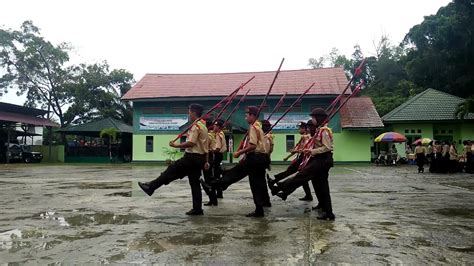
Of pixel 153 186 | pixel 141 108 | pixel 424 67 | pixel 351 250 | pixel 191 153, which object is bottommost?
pixel 351 250

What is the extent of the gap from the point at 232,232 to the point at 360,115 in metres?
26.4

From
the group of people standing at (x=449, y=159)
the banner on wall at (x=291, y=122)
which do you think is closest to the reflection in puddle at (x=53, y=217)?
the group of people standing at (x=449, y=159)

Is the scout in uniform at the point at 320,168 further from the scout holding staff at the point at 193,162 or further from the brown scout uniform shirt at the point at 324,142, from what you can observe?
the scout holding staff at the point at 193,162

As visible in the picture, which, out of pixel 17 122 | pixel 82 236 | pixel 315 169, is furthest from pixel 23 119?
pixel 315 169

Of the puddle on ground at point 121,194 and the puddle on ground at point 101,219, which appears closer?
the puddle on ground at point 101,219

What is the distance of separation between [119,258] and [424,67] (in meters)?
29.0

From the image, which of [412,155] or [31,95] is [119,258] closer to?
[412,155]

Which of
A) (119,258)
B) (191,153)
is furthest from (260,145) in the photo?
(119,258)

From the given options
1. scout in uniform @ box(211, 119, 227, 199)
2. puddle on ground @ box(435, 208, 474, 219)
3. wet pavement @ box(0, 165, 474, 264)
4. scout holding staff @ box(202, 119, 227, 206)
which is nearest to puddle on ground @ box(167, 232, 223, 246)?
wet pavement @ box(0, 165, 474, 264)

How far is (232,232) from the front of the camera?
5.00 m

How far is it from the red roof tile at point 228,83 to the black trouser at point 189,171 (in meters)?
22.9

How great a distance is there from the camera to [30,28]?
124ft

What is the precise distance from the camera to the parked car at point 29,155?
103 ft

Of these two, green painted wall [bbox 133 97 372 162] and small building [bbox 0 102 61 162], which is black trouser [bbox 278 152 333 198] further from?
small building [bbox 0 102 61 162]
